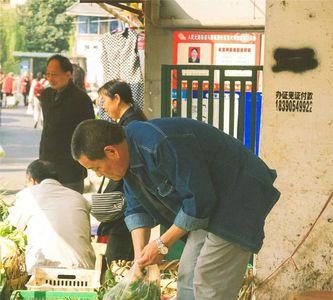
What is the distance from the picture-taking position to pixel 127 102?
516 cm

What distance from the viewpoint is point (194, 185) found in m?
3.20

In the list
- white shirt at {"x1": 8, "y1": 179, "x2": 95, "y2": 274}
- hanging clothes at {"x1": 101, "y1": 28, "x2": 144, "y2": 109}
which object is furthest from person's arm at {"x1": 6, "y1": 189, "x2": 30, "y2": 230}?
hanging clothes at {"x1": 101, "y1": 28, "x2": 144, "y2": 109}

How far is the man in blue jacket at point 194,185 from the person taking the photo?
323cm

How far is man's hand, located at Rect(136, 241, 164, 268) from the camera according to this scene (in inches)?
135

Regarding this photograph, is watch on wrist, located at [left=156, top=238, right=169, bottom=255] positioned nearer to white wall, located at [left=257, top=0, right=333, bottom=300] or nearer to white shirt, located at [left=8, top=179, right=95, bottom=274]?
white shirt, located at [left=8, top=179, right=95, bottom=274]

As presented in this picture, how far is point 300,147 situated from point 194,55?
3.68 metres

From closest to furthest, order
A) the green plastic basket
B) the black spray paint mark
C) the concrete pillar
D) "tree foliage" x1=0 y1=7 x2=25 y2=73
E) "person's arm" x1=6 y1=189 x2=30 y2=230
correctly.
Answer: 1. the green plastic basket
2. the black spray paint mark
3. "person's arm" x1=6 y1=189 x2=30 y2=230
4. the concrete pillar
5. "tree foliage" x1=0 y1=7 x2=25 y2=73

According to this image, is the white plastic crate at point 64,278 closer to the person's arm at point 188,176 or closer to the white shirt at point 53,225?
the white shirt at point 53,225

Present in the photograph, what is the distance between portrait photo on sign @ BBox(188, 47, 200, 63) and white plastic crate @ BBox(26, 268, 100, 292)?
13.9 feet

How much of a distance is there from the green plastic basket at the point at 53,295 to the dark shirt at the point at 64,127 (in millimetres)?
2621

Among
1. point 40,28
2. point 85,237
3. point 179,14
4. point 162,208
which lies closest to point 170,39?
point 179,14

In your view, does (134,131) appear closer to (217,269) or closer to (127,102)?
(217,269)

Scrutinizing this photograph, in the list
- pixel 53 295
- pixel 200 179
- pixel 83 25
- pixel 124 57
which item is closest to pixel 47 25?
pixel 83 25

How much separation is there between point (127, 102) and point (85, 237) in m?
0.98
